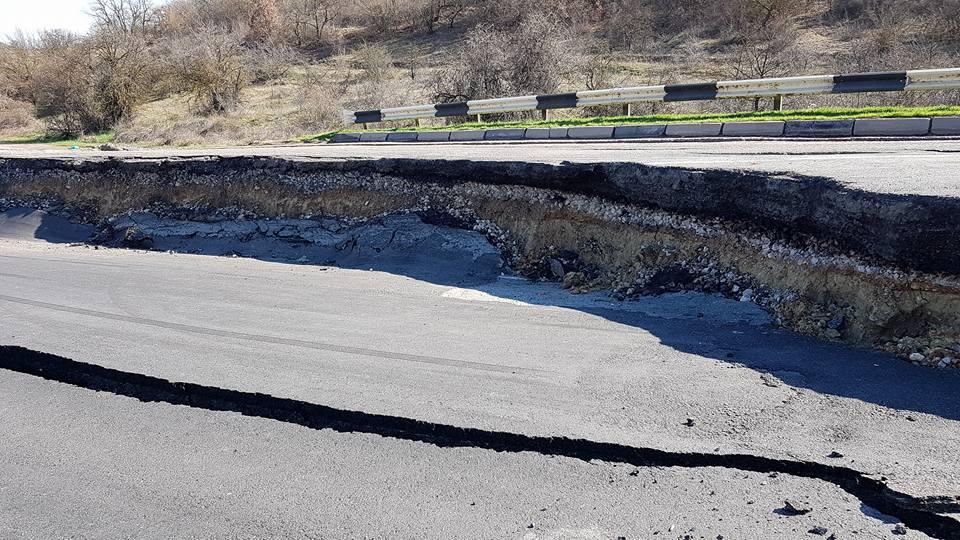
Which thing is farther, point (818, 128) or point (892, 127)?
point (818, 128)

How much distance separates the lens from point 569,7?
30344 millimetres

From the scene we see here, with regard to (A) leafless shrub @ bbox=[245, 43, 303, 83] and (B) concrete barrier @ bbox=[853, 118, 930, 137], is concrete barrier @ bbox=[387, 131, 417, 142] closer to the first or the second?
(B) concrete barrier @ bbox=[853, 118, 930, 137]

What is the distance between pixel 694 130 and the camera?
501 inches

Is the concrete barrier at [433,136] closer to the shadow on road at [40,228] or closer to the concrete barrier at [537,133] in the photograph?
the concrete barrier at [537,133]

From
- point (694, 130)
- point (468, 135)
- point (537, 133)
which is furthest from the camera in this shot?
point (468, 135)

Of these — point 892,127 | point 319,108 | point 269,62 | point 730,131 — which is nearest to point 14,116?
point 269,62

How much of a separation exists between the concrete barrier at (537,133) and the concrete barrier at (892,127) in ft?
18.2

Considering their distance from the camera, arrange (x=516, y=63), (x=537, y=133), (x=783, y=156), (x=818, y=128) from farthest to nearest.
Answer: (x=516, y=63) < (x=537, y=133) < (x=818, y=128) < (x=783, y=156)

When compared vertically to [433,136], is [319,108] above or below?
above

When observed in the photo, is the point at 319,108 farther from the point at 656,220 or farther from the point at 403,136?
the point at 656,220

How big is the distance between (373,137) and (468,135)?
3.16 m

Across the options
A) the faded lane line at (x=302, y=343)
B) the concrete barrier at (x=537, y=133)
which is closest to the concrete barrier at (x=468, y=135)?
the concrete barrier at (x=537, y=133)

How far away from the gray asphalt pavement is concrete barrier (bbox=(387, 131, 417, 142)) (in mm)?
3165

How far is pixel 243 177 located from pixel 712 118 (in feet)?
28.5
